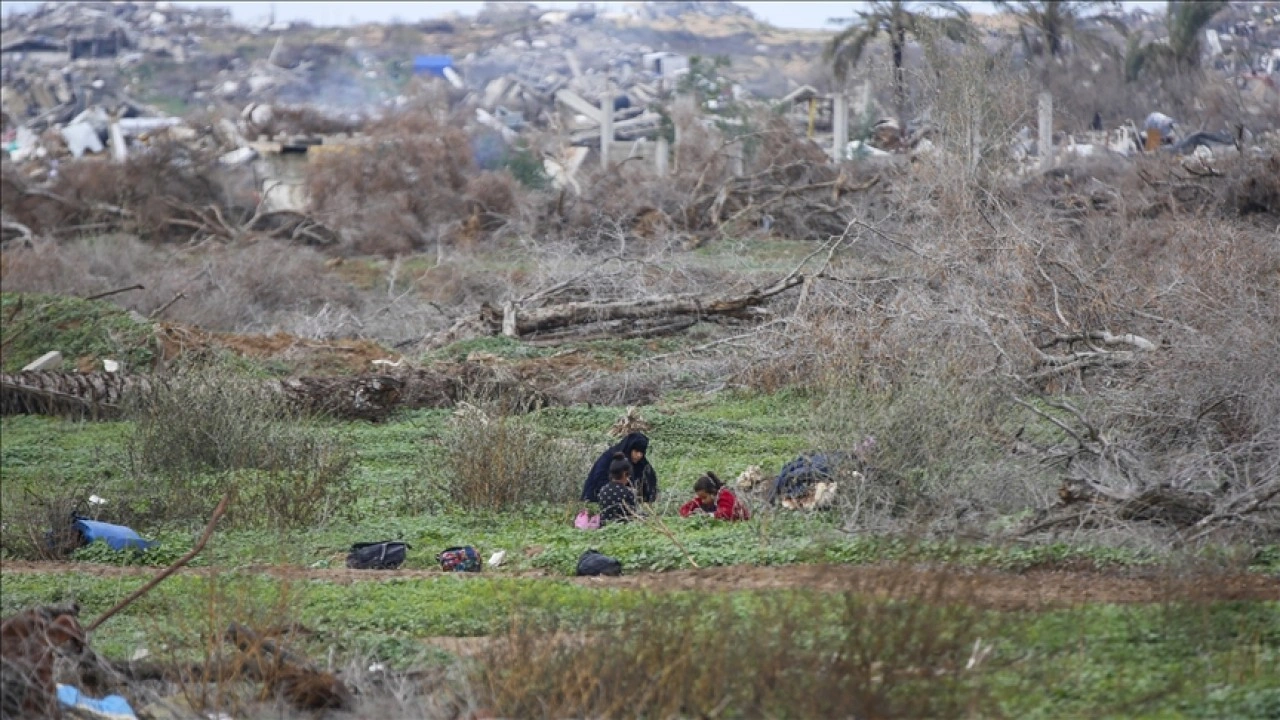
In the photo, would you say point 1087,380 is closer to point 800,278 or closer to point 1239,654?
point 800,278

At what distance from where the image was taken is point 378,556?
28.5ft

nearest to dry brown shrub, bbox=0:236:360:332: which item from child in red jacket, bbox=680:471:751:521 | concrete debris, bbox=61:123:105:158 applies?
child in red jacket, bbox=680:471:751:521

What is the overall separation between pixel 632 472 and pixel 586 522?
0.64 meters

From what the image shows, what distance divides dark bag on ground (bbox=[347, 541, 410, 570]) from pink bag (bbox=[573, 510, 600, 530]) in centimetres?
111

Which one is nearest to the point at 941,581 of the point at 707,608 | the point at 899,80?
the point at 707,608

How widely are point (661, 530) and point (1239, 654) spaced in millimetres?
3549

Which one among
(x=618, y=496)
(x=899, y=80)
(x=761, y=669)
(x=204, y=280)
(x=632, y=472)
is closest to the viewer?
(x=761, y=669)

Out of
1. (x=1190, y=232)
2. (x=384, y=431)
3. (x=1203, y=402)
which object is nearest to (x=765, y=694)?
(x=1203, y=402)

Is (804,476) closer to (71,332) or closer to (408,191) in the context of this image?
(71,332)

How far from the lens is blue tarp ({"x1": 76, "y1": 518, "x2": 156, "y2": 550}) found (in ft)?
30.3

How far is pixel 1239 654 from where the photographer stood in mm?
5754

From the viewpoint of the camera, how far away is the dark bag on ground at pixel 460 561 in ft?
27.8

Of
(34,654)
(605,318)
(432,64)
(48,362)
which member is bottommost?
(432,64)

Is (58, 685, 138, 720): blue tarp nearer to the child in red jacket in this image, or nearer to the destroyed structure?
the child in red jacket
